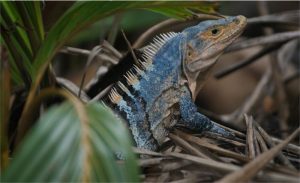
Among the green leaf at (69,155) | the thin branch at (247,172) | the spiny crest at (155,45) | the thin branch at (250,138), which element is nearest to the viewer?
the green leaf at (69,155)

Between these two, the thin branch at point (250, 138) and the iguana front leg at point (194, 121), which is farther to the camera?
the iguana front leg at point (194, 121)

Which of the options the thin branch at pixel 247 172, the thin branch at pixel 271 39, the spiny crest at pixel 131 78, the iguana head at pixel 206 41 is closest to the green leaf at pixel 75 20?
the spiny crest at pixel 131 78

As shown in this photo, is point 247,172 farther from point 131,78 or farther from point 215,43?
point 215,43

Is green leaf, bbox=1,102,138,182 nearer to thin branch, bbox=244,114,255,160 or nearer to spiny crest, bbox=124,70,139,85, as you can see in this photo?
thin branch, bbox=244,114,255,160

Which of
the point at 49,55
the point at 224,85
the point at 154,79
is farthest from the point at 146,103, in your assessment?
the point at 224,85

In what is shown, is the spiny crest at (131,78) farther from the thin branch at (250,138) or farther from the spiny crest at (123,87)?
the thin branch at (250,138)

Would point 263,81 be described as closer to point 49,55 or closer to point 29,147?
point 49,55

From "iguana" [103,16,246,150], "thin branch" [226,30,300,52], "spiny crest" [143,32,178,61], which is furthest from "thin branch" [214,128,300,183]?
"thin branch" [226,30,300,52]
